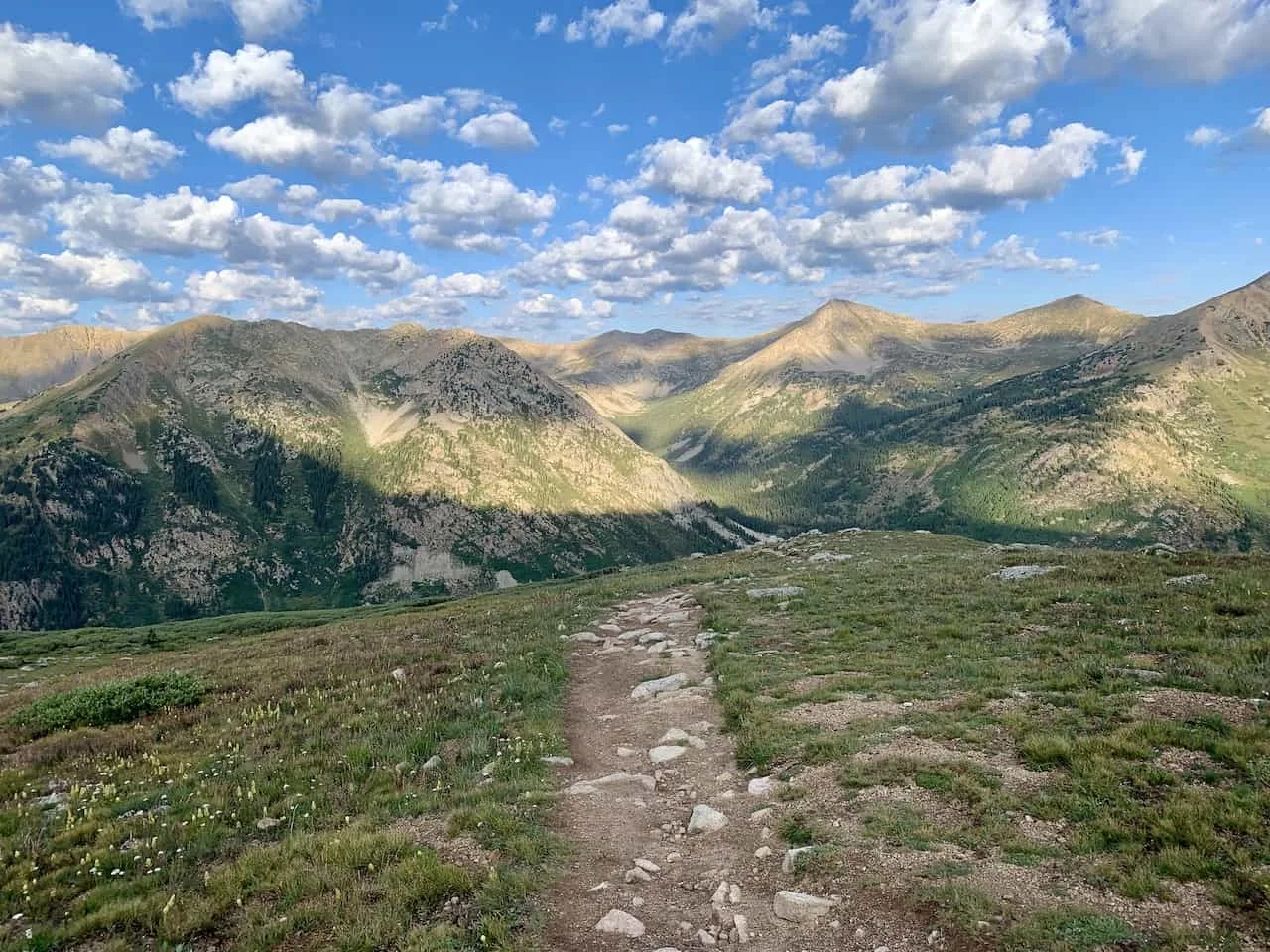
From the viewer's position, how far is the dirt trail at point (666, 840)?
9148 millimetres

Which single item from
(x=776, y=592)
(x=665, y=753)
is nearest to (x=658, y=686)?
(x=665, y=753)

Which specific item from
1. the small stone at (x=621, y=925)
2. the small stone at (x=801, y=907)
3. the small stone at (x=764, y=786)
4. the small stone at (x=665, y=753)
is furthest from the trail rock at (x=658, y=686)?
the small stone at (x=801, y=907)

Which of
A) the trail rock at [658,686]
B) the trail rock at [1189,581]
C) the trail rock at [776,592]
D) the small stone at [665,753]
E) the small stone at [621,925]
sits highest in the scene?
the small stone at [621,925]

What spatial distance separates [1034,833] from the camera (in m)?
10.4

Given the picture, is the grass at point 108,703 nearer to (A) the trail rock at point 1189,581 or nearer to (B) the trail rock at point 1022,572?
(B) the trail rock at point 1022,572

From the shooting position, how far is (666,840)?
1214 cm

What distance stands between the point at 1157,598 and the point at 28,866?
3299 centimetres

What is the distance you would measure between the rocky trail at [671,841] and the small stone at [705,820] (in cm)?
2

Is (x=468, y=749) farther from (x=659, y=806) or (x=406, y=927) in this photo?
(x=406, y=927)

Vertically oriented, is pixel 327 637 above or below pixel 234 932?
below

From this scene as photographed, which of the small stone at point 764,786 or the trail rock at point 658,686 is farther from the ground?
the small stone at point 764,786

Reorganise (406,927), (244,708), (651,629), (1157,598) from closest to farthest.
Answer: (406,927) → (244,708) → (1157,598) → (651,629)

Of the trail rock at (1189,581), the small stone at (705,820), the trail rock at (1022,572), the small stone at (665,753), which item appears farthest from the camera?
the trail rock at (1022,572)

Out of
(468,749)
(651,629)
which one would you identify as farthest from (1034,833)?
(651,629)
